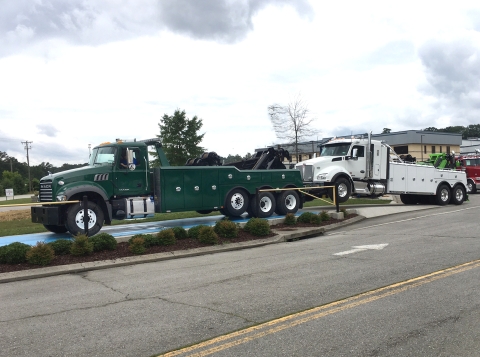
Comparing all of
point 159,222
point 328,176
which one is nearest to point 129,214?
point 159,222

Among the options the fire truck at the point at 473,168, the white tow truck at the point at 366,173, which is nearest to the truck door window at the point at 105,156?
the white tow truck at the point at 366,173

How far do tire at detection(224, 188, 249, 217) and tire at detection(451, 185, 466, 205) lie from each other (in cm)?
1251

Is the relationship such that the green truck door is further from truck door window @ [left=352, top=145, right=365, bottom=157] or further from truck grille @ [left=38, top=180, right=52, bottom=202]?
truck door window @ [left=352, top=145, right=365, bottom=157]

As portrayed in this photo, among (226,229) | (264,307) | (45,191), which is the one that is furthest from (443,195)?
(264,307)

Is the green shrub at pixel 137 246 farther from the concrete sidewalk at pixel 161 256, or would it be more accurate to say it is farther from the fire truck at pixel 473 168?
the fire truck at pixel 473 168

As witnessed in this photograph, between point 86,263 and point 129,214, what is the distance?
13.1 feet

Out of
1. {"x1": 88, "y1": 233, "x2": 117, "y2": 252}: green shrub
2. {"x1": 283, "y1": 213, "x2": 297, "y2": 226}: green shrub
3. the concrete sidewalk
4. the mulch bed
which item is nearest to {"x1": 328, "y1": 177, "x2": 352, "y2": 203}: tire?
the concrete sidewalk

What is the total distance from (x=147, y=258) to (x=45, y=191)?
437 cm

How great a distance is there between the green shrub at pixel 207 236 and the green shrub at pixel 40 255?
3742 millimetres

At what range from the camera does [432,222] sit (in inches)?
635

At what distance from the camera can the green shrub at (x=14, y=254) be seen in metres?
9.75

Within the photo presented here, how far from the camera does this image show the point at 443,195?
2334cm

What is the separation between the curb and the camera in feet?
30.5

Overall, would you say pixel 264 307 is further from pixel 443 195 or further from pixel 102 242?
pixel 443 195
